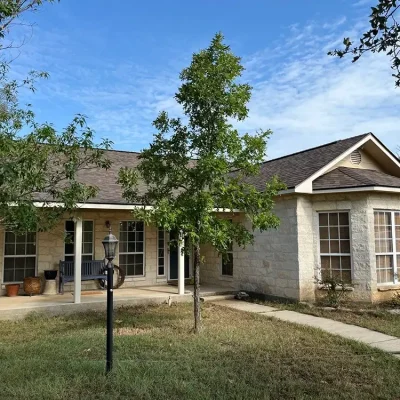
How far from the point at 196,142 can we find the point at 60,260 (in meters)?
7.14

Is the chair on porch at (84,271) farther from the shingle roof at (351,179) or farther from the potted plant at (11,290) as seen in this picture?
the shingle roof at (351,179)

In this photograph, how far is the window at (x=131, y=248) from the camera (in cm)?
1393

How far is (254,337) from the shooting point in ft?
24.6

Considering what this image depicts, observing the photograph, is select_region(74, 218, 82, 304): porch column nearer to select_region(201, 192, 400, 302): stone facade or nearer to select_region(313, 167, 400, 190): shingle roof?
select_region(201, 192, 400, 302): stone facade

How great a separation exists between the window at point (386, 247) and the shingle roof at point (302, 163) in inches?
87.1

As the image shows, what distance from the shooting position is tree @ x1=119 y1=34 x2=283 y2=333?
716 cm

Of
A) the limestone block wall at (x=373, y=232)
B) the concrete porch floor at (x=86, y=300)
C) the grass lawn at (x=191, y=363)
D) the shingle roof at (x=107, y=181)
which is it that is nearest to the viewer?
the grass lawn at (x=191, y=363)

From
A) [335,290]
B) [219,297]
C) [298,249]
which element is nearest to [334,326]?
[335,290]

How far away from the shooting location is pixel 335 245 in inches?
443

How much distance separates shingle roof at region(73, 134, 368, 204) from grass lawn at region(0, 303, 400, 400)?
4.06 m

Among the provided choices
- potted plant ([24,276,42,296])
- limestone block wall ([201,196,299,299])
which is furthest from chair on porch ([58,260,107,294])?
limestone block wall ([201,196,299,299])

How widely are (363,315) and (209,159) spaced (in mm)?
5741

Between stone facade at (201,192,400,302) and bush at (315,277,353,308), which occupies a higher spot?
stone facade at (201,192,400,302)

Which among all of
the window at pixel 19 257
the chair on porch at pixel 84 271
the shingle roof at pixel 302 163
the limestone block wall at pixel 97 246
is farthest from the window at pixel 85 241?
the shingle roof at pixel 302 163
